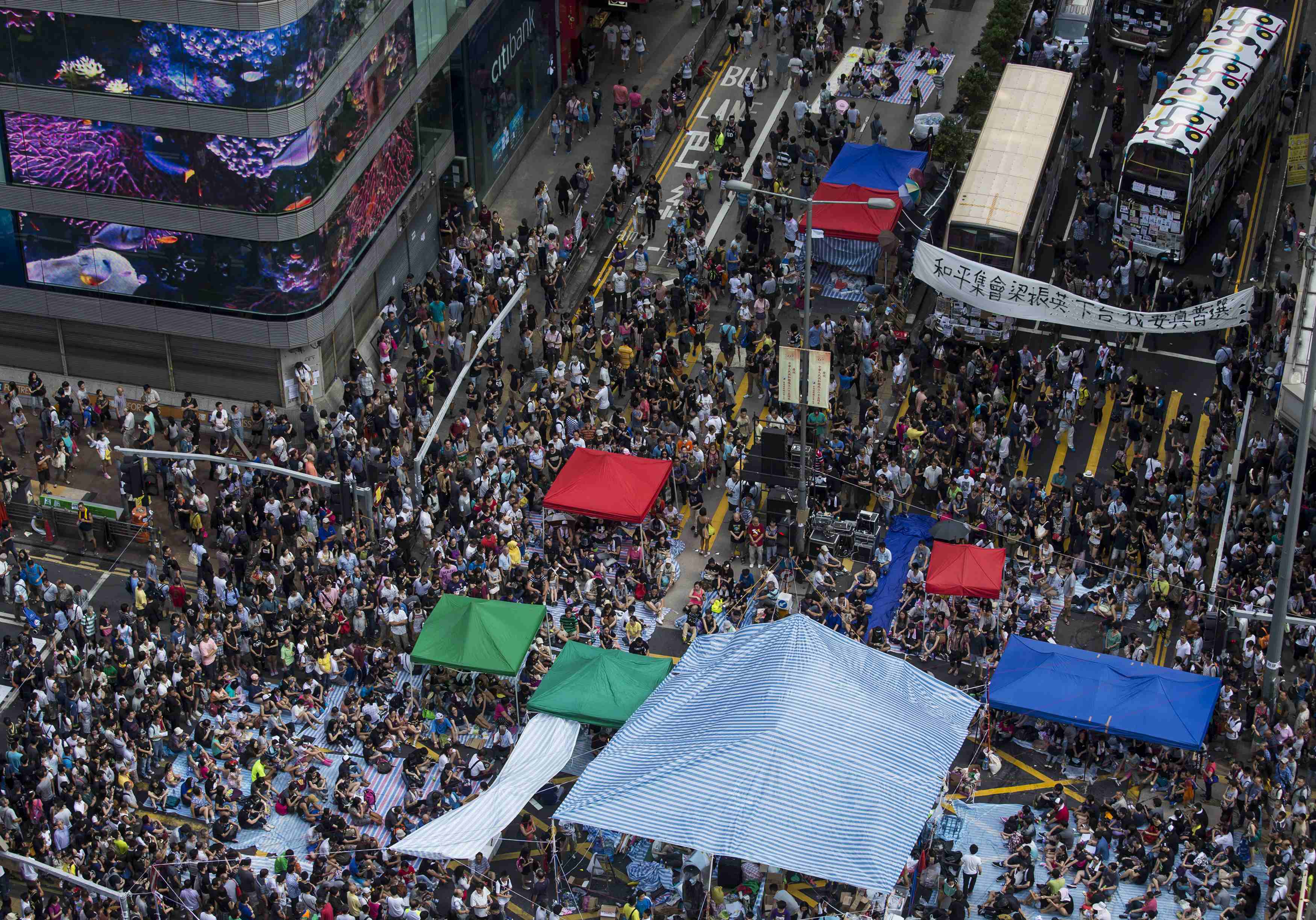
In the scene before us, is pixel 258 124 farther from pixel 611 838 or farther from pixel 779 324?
pixel 611 838

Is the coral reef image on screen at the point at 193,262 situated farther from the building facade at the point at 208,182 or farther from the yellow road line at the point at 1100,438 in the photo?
the yellow road line at the point at 1100,438

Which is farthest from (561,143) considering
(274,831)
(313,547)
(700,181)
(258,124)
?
(274,831)

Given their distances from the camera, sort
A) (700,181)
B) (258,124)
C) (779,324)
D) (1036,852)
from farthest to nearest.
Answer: (700,181) → (779,324) → (258,124) → (1036,852)

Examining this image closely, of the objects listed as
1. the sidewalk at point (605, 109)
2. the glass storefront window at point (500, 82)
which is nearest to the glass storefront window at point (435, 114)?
the glass storefront window at point (500, 82)

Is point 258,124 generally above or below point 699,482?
above

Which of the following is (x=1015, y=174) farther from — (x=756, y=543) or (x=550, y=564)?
(x=550, y=564)
